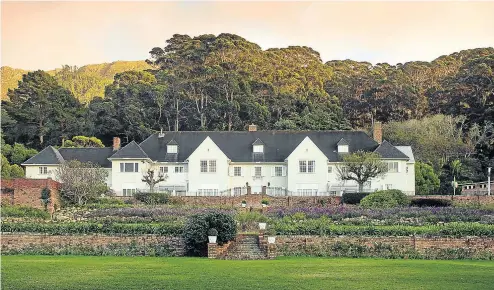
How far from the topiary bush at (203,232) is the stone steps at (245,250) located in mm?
561

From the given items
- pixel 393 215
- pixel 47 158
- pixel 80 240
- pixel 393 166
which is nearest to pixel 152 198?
pixel 47 158

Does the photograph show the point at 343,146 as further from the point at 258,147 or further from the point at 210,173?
the point at 210,173

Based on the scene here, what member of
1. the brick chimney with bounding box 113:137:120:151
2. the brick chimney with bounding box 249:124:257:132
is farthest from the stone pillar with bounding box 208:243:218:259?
the brick chimney with bounding box 249:124:257:132

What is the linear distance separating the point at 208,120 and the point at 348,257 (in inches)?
1968

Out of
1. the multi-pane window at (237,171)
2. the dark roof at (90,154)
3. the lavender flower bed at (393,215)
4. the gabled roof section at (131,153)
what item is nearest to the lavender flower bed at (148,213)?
the lavender flower bed at (393,215)

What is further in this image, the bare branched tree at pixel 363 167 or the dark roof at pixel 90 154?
the dark roof at pixel 90 154

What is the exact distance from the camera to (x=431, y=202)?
4875 centimetres

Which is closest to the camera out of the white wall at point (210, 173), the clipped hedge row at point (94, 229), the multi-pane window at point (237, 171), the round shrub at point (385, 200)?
the clipped hedge row at point (94, 229)

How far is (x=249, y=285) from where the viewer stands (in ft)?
63.7

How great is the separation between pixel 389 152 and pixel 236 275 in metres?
39.0

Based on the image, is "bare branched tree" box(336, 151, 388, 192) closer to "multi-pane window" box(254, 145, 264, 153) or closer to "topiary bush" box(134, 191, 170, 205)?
"multi-pane window" box(254, 145, 264, 153)

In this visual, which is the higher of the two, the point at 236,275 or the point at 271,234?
the point at 271,234

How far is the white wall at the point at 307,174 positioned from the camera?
5906 cm

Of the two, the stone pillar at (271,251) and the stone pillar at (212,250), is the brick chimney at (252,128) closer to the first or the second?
the stone pillar at (271,251)
